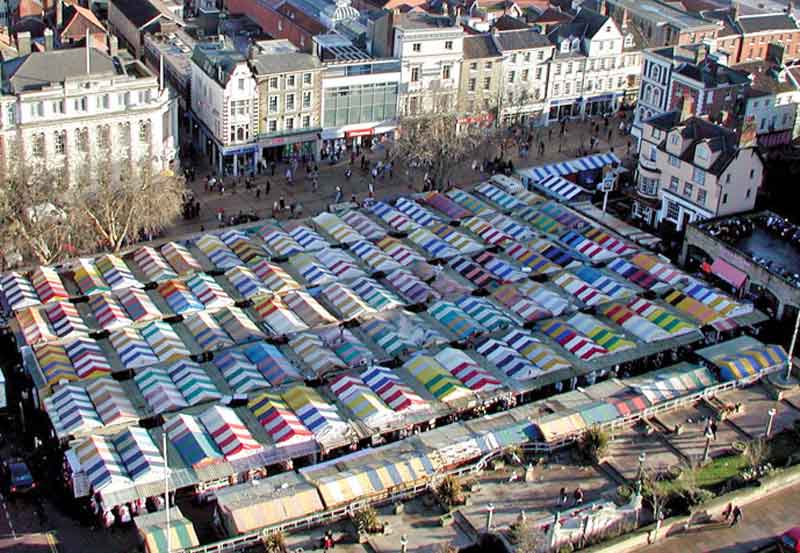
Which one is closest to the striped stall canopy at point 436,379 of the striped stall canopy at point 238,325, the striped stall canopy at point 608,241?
the striped stall canopy at point 238,325

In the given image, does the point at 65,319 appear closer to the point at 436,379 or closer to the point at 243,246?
the point at 243,246

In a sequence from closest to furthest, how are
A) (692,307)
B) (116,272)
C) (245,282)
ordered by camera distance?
(692,307)
(245,282)
(116,272)

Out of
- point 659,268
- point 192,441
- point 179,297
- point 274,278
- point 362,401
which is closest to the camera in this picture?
point 192,441

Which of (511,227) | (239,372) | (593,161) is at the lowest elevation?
(239,372)

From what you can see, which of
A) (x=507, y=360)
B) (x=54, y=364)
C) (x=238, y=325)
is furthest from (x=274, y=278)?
(x=507, y=360)

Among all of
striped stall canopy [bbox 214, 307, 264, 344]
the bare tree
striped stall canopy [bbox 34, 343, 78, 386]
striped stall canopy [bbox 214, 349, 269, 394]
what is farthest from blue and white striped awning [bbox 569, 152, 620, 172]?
striped stall canopy [bbox 34, 343, 78, 386]

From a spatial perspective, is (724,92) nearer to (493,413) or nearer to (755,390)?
(755,390)

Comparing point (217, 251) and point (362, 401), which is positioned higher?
point (217, 251)
